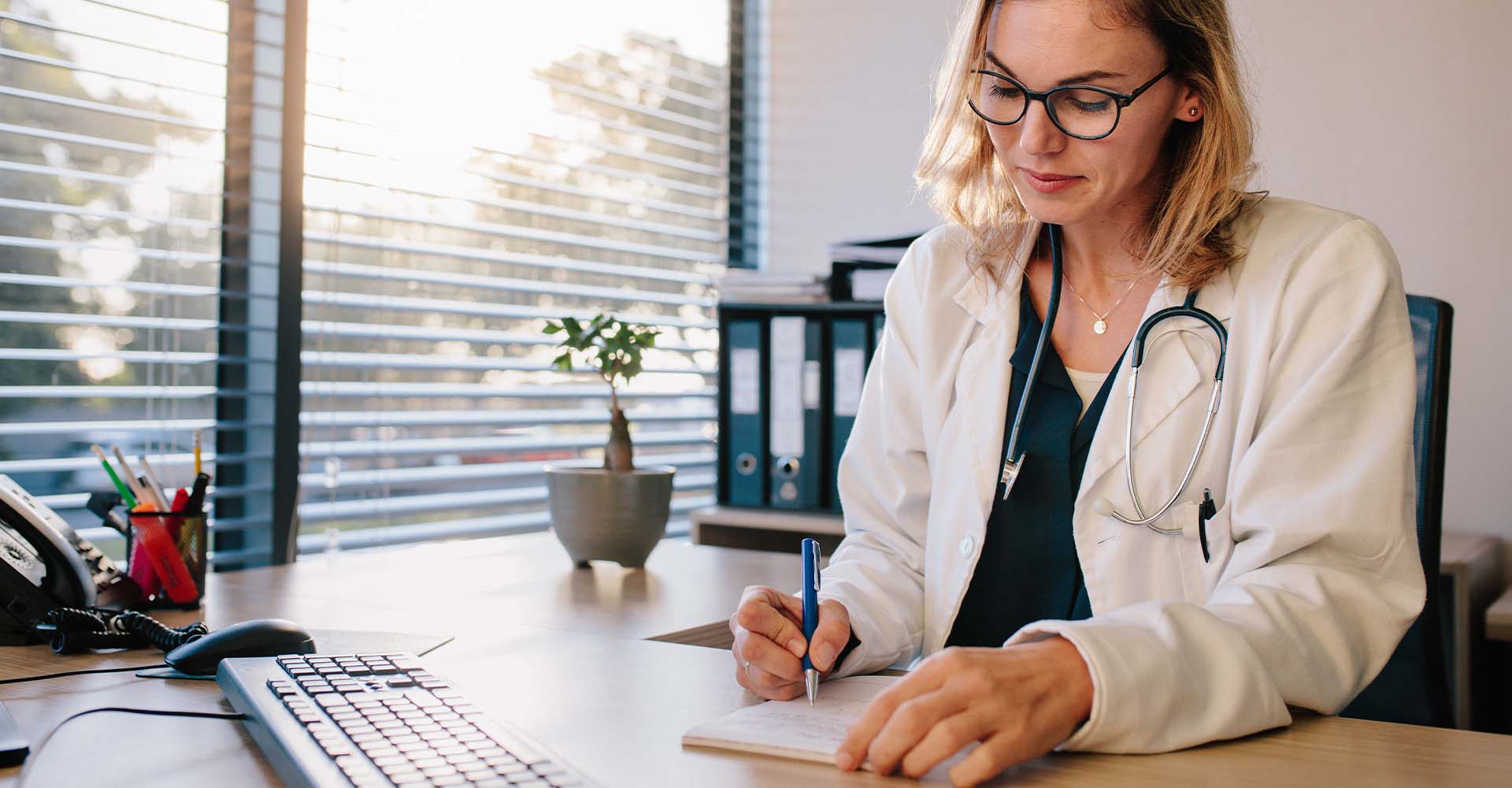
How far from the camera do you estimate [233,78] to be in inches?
86.7

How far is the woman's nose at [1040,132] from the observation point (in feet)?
4.00

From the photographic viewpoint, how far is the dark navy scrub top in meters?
1.31

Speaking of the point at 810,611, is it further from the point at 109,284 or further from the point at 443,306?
the point at 443,306

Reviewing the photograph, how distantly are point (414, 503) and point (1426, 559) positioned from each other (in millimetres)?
1886

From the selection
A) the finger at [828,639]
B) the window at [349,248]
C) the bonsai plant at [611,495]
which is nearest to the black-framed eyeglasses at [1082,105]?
the finger at [828,639]

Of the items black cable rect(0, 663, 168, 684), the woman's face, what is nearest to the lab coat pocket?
the woman's face

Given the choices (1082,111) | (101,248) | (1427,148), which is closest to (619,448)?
(1082,111)

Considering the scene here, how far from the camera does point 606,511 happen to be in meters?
1.72

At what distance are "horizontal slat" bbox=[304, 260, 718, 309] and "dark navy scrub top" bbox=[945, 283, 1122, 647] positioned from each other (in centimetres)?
150

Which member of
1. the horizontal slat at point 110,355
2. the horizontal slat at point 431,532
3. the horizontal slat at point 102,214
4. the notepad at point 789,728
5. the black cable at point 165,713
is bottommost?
the horizontal slat at point 431,532

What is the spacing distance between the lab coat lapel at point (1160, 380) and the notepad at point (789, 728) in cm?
38

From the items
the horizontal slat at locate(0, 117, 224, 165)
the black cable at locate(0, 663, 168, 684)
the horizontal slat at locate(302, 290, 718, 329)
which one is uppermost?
the horizontal slat at locate(0, 117, 224, 165)

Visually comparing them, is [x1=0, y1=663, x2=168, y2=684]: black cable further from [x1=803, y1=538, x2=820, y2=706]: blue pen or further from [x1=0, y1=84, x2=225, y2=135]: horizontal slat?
[x1=0, y1=84, x2=225, y2=135]: horizontal slat

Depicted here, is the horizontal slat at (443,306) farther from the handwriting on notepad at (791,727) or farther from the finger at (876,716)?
the finger at (876,716)
